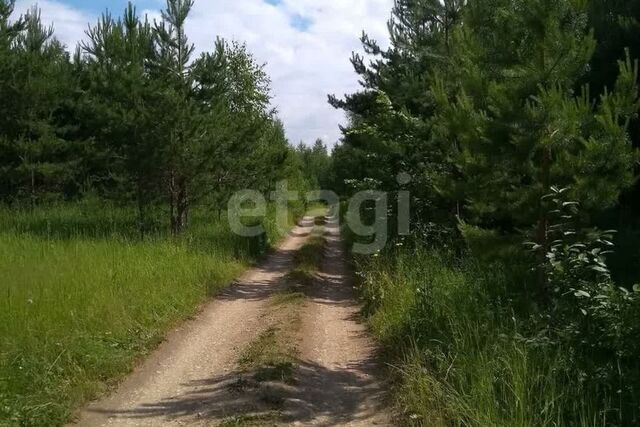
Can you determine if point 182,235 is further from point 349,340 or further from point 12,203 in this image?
point 12,203

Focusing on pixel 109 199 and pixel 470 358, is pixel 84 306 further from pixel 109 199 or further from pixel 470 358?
pixel 109 199

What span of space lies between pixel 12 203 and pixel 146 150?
909cm

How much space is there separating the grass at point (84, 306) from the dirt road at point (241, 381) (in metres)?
0.28

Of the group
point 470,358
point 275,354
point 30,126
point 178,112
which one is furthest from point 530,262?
point 30,126

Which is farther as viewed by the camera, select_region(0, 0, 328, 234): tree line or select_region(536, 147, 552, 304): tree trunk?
select_region(0, 0, 328, 234): tree line

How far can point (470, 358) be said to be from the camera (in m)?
5.38

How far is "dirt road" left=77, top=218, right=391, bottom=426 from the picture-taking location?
540 cm

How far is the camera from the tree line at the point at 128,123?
47.5 feet

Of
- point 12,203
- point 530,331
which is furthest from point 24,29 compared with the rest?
point 530,331

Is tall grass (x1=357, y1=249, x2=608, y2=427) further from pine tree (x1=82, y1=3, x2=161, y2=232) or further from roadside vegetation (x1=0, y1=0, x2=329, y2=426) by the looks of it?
pine tree (x1=82, y1=3, x2=161, y2=232)

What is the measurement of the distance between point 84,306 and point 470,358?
486 centimetres

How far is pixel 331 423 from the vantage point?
5312mm

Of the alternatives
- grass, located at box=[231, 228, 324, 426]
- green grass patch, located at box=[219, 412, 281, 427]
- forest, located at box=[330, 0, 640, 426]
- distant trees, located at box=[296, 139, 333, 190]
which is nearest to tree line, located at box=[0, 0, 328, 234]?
grass, located at box=[231, 228, 324, 426]

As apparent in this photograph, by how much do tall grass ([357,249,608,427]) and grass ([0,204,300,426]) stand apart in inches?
123
